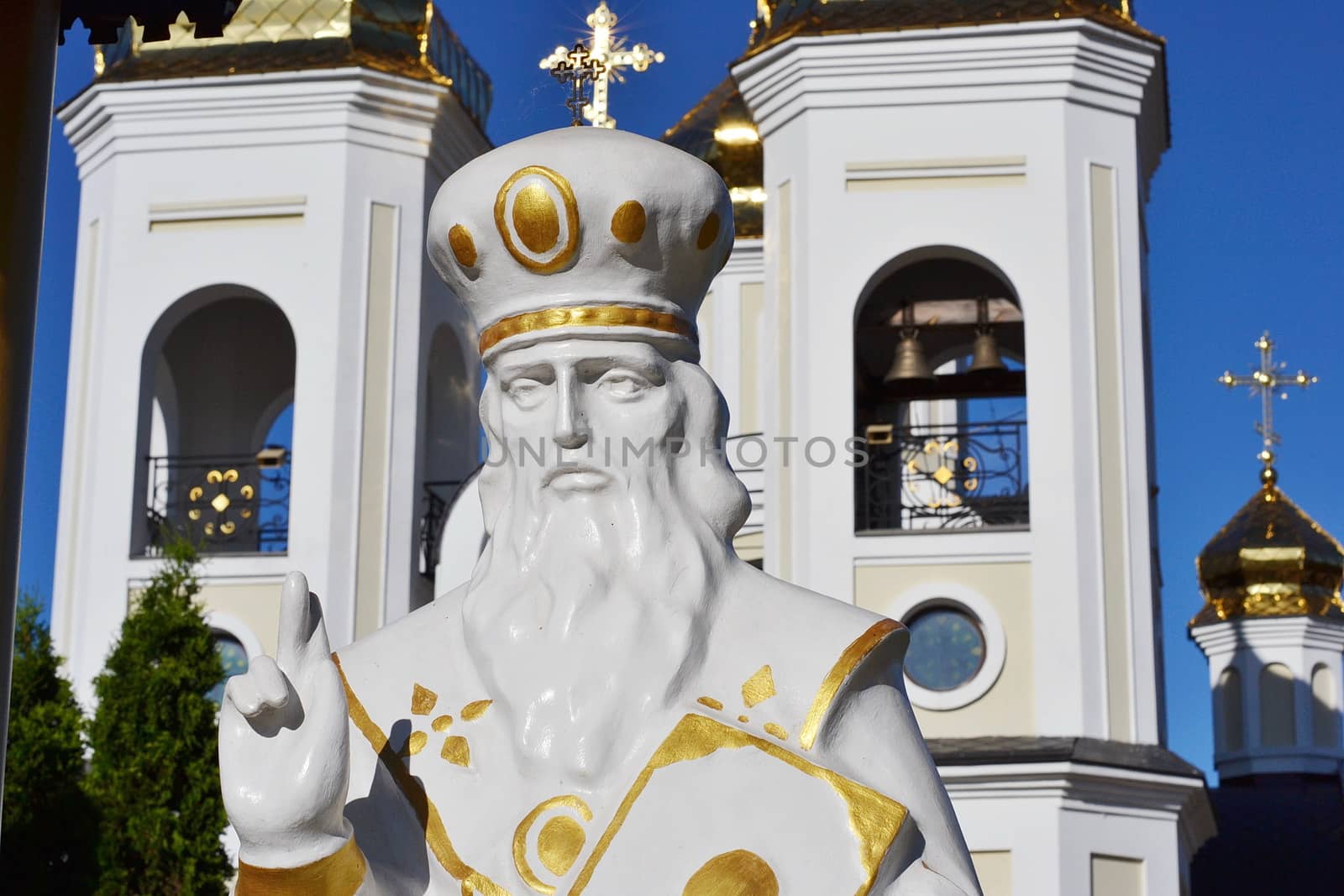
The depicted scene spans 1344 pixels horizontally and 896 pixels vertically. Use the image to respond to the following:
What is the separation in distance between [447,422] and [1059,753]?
19.6 feet

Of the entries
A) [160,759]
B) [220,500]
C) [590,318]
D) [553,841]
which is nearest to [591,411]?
[590,318]

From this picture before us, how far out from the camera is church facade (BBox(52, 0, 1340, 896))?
17641mm

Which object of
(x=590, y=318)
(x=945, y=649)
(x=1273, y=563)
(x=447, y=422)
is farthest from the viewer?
(x=1273, y=563)

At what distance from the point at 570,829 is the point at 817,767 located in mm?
382

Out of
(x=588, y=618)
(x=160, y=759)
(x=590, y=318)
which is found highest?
(x=590, y=318)

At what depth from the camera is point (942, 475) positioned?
61.2ft

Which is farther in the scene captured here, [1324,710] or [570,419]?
[1324,710]

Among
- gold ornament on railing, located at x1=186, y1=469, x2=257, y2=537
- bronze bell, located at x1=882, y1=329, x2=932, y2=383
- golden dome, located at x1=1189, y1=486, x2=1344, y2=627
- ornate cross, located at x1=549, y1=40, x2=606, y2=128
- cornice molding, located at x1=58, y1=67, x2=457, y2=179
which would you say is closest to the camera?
ornate cross, located at x1=549, y1=40, x2=606, y2=128

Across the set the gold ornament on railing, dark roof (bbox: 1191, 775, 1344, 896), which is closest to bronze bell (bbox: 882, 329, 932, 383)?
the gold ornament on railing

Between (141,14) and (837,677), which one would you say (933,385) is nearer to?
(141,14)

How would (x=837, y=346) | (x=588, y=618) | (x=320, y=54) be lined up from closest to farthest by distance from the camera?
(x=588, y=618), (x=837, y=346), (x=320, y=54)

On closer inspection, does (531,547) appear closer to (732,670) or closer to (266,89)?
(732,670)

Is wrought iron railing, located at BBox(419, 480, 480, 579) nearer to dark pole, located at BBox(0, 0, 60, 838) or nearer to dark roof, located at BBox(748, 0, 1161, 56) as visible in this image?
dark roof, located at BBox(748, 0, 1161, 56)

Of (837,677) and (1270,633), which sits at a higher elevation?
(1270,633)
